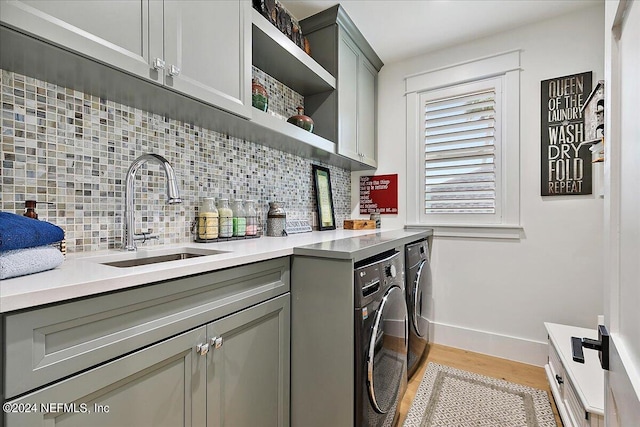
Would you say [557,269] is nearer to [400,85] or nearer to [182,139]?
[400,85]

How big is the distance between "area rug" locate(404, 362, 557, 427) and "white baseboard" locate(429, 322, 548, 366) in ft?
1.29

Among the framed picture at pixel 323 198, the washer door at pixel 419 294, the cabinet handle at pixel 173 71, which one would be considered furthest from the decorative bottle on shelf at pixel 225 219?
the washer door at pixel 419 294

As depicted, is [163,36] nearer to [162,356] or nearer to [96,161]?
[96,161]

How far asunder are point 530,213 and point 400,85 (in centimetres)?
154

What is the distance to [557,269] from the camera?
2.14 metres

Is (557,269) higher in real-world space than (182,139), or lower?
lower

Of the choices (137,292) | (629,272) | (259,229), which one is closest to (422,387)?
(259,229)

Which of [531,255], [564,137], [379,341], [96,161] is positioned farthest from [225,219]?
[564,137]

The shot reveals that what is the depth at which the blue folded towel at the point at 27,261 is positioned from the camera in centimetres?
66

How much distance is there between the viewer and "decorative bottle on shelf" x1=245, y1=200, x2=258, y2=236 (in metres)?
1.78

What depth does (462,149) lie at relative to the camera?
8.11 feet

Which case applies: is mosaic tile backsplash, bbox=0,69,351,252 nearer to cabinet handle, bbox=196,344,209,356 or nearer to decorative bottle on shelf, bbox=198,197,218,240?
decorative bottle on shelf, bbox=198,197,218,240

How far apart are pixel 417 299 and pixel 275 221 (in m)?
1.08

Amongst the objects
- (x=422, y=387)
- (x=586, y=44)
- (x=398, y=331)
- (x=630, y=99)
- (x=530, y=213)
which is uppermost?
(x=586, y=44)
